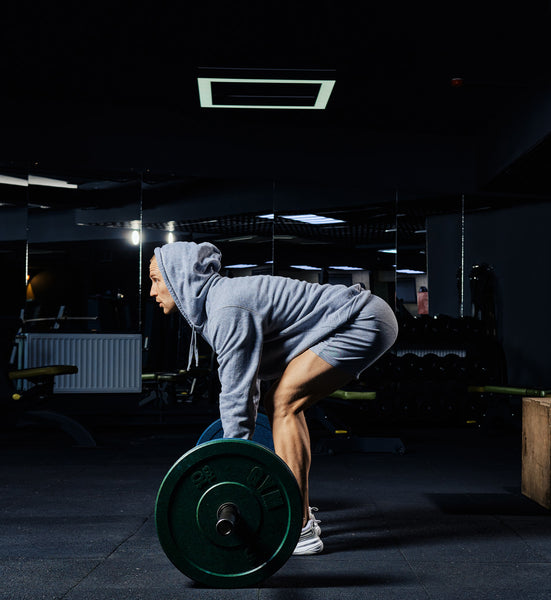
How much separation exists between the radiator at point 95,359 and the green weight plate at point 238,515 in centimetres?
377

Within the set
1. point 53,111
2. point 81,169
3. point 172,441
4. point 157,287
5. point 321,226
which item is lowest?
point 172,441

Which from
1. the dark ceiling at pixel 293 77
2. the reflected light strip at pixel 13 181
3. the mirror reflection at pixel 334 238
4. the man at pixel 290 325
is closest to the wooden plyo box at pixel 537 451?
the man at pixel 290 325

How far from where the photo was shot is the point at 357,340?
216 cm

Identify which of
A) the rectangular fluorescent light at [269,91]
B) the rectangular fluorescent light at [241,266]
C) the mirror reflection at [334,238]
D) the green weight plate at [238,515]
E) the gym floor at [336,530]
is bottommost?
the gym floor at [336,530]

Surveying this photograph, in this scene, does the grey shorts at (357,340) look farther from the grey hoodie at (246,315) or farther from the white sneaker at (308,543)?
the white sneaker at (308,543)

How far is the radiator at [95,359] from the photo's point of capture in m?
5.42

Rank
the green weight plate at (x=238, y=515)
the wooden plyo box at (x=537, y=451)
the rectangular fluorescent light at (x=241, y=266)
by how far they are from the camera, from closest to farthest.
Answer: the green weight plate at (x=238, y=515) < the wooden plyo box at (x=537, y=451) < the rectangular fluorescent light at (x=241, y=266)

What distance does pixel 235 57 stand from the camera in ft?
15.0

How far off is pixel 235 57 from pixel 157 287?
9.31ft

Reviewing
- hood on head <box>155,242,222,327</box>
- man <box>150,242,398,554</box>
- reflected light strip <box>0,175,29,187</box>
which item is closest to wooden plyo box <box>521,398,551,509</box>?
man <box>150,242,398,554</box>

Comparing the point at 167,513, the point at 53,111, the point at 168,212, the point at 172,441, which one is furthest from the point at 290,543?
the point at 53,111

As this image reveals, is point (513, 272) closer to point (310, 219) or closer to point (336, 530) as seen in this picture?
point (310, 219)

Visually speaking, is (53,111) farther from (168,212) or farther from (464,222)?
(464,222)

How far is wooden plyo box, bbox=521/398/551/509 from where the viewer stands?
2.76 meters
